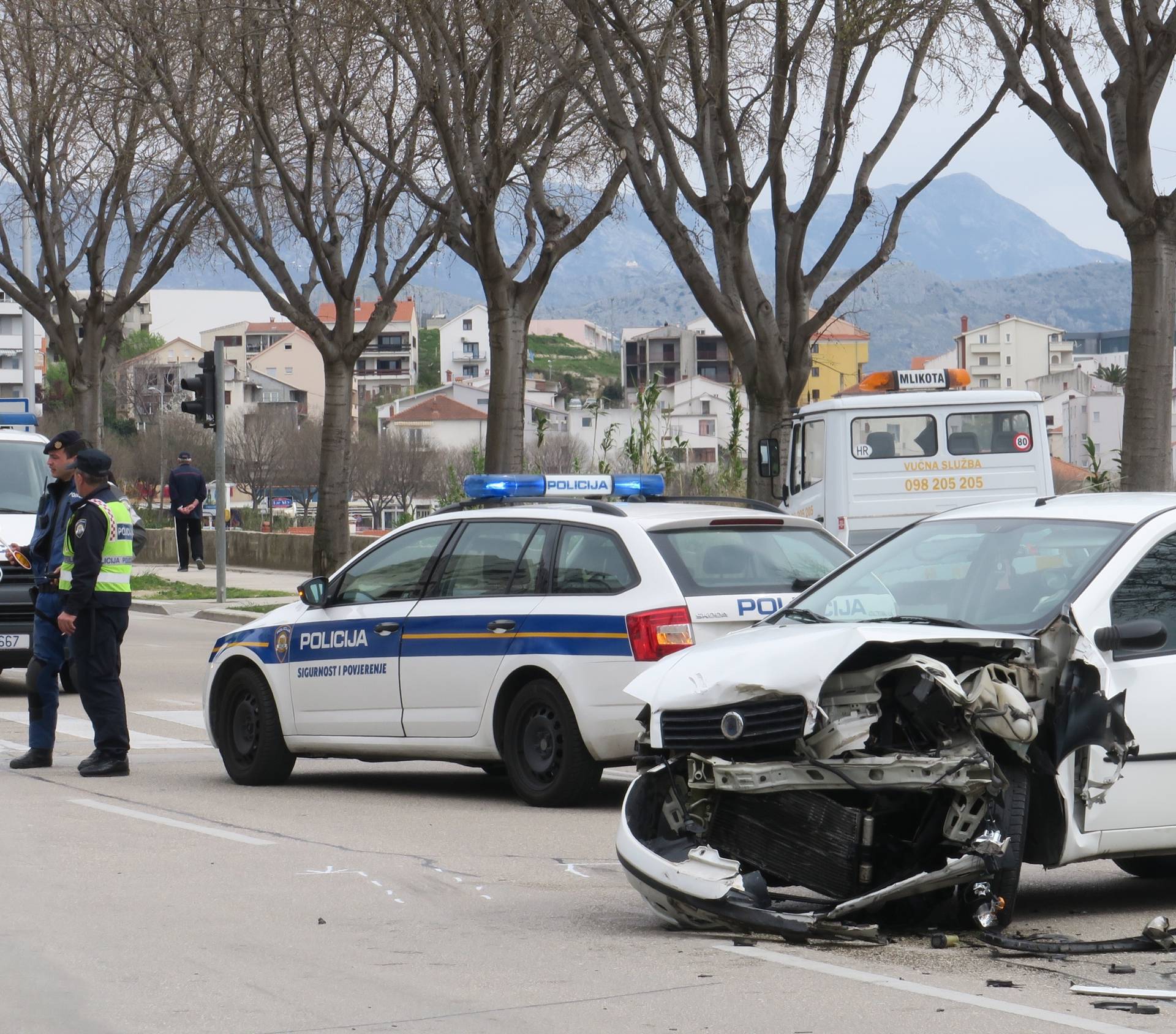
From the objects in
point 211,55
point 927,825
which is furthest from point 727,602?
point 211,55

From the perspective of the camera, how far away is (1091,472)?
71.7ft

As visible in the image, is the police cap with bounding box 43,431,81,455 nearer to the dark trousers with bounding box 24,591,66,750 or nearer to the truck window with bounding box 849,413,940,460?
the dark trousers with bounding box 24,591,66,750

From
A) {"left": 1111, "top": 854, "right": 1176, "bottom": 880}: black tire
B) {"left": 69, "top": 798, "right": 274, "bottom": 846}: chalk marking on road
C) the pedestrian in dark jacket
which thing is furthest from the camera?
the pedestrian in dark jacket

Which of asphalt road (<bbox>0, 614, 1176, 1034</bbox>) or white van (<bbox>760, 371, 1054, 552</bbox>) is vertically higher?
white van (<bbox>760, 371, 1054, 552</bbox>)

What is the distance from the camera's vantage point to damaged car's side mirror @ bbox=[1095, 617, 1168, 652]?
6.15 meters

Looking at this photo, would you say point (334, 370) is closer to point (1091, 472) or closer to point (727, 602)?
point (1091, 472)

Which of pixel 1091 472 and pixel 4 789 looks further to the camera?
pixel 1091 472

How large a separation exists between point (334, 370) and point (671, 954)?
22.6 meters

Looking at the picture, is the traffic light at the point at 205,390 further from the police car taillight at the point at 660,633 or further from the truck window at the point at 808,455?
the police car taillight at the point at 660,633

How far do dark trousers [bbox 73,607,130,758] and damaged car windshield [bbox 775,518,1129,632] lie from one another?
4954 millimetres

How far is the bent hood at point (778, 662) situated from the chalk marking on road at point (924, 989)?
0.84m

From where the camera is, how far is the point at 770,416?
20.2m

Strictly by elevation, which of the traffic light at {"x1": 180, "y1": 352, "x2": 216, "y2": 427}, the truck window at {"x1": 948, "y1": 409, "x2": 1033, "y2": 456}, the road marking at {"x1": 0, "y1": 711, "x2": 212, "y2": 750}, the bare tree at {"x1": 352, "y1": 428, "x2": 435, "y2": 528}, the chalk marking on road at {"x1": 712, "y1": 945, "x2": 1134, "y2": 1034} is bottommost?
the road marking at {"x1": 0, "y1": 711, "x2": 212, "y2": 750}

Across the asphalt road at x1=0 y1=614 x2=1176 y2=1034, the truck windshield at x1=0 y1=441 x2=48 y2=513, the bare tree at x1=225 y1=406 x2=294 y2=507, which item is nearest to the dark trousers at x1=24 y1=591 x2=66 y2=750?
the asphalt road at x1=0 y1=614 x2=1176 y2=1034
